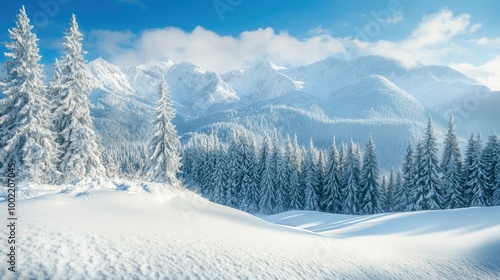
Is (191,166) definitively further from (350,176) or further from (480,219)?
(480,219)

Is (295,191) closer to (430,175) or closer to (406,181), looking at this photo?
(406,181)

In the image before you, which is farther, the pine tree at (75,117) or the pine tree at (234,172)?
the pine tree at (234,172)

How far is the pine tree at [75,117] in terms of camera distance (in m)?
Answer: 20.9

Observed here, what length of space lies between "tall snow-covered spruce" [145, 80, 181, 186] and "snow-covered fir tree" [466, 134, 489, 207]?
108 feet

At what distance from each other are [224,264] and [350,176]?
39.4 m

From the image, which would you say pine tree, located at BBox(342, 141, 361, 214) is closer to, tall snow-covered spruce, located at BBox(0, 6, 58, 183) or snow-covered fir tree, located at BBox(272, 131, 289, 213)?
snow-covered fir tree, located at BBox(272, 131, 289, 213)

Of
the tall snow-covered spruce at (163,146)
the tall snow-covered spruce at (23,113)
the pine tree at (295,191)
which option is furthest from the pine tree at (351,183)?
the tall snow-covered spruce at (23,113)

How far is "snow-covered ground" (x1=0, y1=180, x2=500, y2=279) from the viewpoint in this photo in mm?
4129

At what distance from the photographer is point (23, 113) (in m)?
18.8

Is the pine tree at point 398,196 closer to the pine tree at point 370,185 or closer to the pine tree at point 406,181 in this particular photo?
the pine tree at point 406,181

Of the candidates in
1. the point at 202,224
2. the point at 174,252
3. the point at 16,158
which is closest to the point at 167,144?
the point at 16,158

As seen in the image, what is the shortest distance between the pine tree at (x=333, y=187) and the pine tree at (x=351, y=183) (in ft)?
3.47

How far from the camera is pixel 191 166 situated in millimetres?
62000

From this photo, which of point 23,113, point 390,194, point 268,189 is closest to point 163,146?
point 23,113
